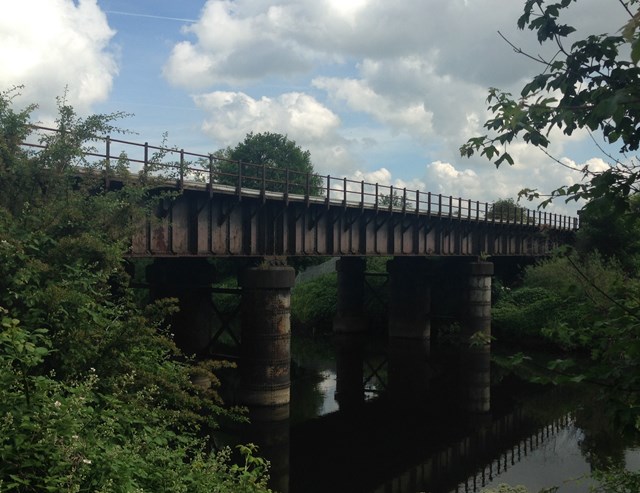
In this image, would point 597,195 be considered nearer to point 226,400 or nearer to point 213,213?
point 213,213

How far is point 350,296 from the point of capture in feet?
133

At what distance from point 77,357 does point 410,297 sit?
98.6ft

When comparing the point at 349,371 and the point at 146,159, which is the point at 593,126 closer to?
the point at 146,159

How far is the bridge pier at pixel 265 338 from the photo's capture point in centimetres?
2070

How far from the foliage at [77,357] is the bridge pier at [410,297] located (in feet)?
79.7

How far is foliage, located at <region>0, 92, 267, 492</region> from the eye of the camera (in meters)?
5.95

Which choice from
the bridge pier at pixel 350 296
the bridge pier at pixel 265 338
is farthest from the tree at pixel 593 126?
the bridge pier at pixel 350 296

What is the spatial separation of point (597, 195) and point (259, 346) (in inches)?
686

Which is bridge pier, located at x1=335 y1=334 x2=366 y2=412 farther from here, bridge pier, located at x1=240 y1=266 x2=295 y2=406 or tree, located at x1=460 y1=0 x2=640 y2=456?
tree, located at x1=460 y1=0 x2=640 y2=456

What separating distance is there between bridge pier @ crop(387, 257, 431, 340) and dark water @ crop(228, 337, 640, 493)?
23.9ft

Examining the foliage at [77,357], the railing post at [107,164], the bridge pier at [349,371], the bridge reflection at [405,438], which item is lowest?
the bridge reflection at [405,438]

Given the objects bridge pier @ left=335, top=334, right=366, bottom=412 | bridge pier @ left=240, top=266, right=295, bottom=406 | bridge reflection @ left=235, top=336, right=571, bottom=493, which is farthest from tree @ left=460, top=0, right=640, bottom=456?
bridge pier @ left=335, top=334, right=366, bottom=412

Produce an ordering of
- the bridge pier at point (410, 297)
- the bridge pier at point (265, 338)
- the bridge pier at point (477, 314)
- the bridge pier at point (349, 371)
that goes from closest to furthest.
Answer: the bridge pier at point (265, 338)
the bridge pier at point (349, 371)
the bridge pier at point (477, 314)
the bridge pier at point (410, 297)

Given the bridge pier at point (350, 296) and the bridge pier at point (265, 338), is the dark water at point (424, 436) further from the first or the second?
the bridge pier at point (350, 296)
